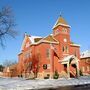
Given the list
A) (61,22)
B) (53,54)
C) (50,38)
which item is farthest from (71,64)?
(61,22)

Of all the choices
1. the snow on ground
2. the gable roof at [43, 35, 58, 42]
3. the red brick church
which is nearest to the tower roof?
the red brick church

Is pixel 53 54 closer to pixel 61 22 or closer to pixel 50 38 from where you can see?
pixel 50 38

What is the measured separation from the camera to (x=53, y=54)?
4741cm

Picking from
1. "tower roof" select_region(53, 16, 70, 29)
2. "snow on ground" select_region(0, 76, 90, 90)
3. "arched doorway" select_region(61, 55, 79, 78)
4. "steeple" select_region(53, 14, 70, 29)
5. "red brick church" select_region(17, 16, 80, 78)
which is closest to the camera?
"snow on ground" select_region(0, 76, 90, 90)

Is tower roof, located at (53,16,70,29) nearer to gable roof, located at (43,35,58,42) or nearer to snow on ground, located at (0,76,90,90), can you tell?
gable roof, located at (43,35,58,42)

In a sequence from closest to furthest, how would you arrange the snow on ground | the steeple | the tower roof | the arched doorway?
1. the snow on ground
2. the arched doorway
3. the steeple
4. the tower roof

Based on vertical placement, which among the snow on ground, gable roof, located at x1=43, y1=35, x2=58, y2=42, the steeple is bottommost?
the snow on ground

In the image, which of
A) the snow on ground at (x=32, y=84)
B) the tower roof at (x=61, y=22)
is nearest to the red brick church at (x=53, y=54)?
the tower roof at (x=61, y=22)

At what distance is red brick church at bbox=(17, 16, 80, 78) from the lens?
46.5 meters

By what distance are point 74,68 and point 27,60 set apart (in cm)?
1260

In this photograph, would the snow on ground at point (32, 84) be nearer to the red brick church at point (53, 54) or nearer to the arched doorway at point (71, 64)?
the arched doorway at point (71, 64)

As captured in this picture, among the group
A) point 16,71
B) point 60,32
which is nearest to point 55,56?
point 60,32

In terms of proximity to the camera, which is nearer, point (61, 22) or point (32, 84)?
point (32, 84)

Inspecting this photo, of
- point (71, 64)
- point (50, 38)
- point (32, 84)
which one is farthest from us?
point (71, 64)
